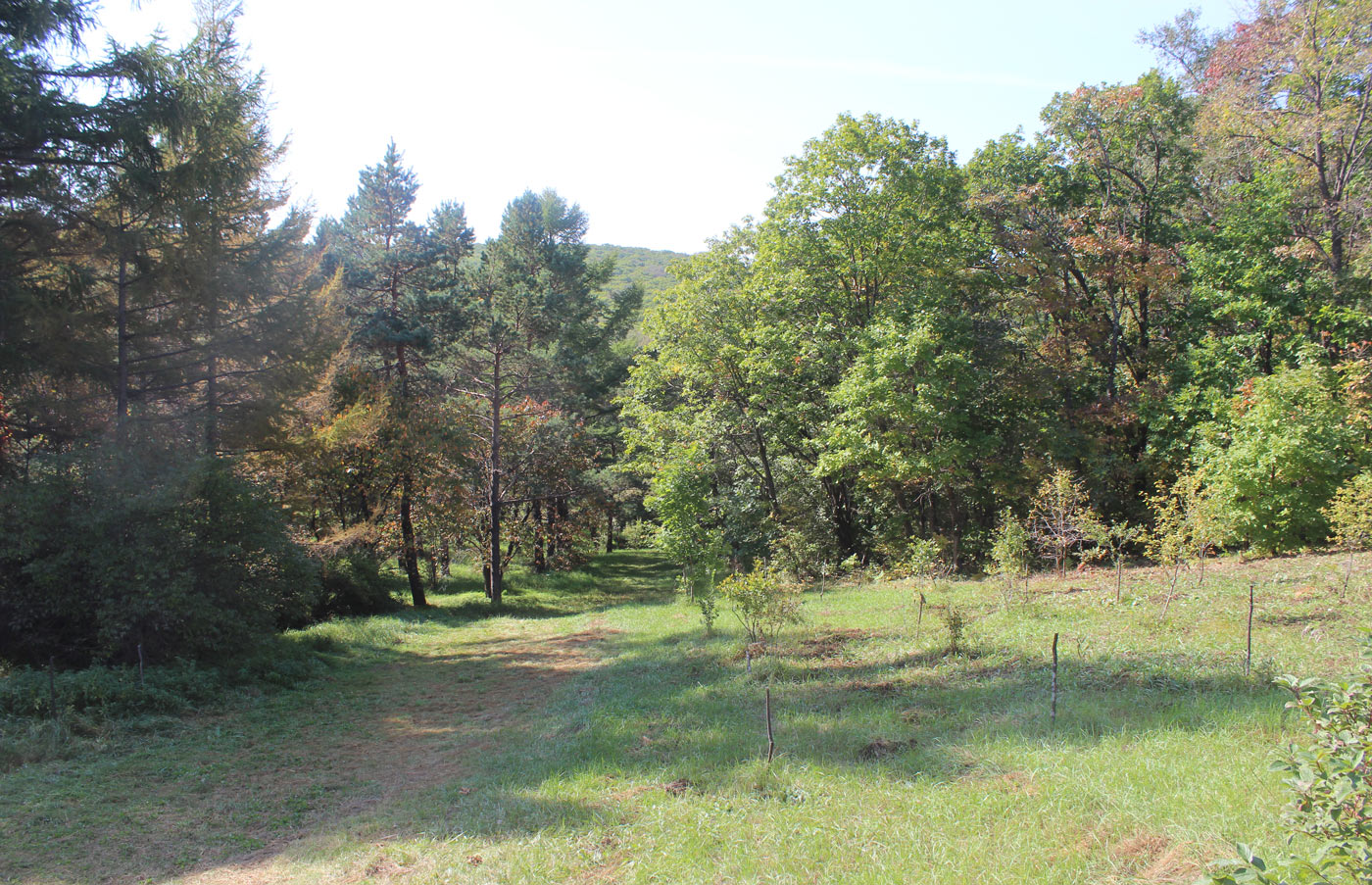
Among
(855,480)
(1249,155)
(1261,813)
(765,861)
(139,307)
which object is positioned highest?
(1249,155)

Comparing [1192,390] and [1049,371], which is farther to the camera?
[1049,371]

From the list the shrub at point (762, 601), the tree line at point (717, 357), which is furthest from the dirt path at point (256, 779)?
the shrub at point (762, 601)

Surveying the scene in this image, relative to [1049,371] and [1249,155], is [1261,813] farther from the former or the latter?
[1249,155]

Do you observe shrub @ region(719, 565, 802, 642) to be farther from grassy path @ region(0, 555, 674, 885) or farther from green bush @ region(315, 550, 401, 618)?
green bush @ region(315, 550, 401, 618)

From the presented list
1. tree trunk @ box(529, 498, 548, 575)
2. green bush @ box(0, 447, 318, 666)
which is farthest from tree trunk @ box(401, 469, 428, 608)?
green bush @ box(0, 447, 318, 666)

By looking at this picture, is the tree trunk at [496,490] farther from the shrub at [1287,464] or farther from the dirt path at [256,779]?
the shrub at [1287,464]

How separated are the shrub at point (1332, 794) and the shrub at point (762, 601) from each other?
28.0 feet

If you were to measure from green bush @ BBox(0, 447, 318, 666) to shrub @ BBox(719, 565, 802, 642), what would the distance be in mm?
8121

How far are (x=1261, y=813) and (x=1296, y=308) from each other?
59.5 ft

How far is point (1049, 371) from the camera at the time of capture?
19672 millimetres

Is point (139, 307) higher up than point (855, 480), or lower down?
higher up

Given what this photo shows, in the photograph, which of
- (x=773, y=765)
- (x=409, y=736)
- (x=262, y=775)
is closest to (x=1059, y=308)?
(x=773, y=765)

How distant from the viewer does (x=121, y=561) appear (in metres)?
10.6

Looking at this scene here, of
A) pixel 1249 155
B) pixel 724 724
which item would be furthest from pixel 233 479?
pixel 1249 155
